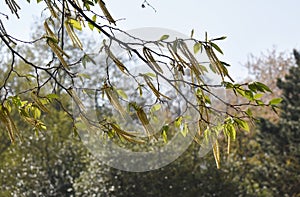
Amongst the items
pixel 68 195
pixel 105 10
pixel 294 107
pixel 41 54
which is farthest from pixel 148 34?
pixel 41 54

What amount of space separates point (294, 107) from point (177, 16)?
2283 mm

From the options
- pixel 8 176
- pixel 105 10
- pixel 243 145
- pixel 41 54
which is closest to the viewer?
pixel 105 10

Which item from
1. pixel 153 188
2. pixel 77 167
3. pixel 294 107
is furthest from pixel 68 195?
pixel 294 107

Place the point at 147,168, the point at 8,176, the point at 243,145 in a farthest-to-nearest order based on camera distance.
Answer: the point at 243,145
the point at 8,176
the point at 147,168

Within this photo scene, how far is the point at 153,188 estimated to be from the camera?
7996mm

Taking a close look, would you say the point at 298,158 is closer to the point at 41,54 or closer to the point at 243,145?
the point at 243,145

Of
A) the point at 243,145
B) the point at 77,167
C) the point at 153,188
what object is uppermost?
the point at 243,145

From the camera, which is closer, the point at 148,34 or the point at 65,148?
the point at 148,34

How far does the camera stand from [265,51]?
14875 millimetres

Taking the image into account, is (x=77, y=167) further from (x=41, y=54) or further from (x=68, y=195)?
(x=41, y=54)

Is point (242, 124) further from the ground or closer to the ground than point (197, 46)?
closer to the ground

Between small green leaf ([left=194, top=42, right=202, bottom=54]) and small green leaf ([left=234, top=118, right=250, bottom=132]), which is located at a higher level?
small green leaf ([left=194, top=42, right=202, bottom=54])

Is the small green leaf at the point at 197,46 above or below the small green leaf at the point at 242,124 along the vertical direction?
above

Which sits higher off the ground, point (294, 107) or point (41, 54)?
point (41, 54)
